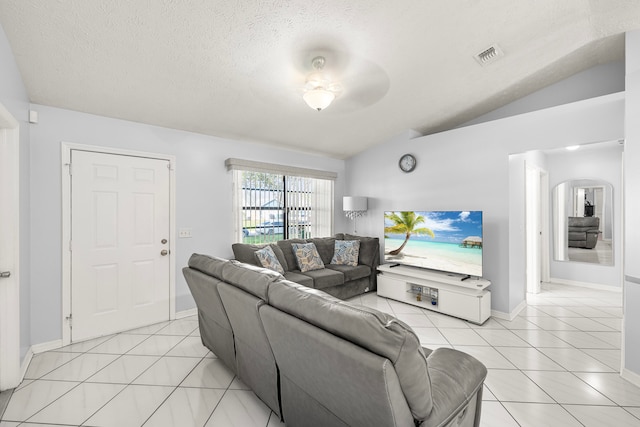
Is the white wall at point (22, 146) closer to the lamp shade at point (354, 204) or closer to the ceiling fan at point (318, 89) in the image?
the ceiling fan at point (318, 89)

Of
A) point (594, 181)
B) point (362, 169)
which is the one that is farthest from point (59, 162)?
point (594, 181)

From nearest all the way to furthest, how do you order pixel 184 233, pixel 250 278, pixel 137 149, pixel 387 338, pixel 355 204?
pixel 387 338
pixel 250 278
pixel 137 149
pixel 184 233
pixel 355 204

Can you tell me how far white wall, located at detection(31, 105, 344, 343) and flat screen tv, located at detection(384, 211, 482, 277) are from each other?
1.97 meters

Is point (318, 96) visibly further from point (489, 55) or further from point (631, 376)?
point (631, 376)

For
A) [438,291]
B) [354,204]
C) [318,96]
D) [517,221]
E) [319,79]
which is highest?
[319,79]

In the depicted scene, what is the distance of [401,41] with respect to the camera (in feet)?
8.19

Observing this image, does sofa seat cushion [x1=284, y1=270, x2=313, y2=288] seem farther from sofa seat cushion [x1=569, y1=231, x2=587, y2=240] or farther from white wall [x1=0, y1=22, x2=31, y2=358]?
sofa seat cushion [x1=569, y1=231, x2=587, y2=240]

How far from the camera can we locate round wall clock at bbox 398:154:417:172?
4383mm

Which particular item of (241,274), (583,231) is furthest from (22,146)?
(583,231)

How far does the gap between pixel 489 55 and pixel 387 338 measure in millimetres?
3027

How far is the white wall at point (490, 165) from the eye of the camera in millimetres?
2938

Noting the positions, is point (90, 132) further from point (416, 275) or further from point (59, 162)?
point (416, 275)

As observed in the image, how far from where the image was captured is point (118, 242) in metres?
3.11

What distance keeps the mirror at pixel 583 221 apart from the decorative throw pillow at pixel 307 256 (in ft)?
14.1
